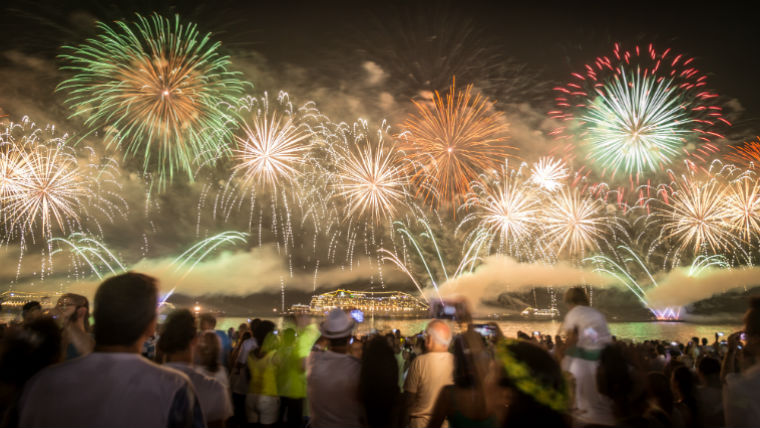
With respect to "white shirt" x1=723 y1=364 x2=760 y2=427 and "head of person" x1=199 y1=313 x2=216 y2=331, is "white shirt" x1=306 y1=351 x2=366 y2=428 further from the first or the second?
"head of person" x1=199 y1=313 x2=216 y2=331

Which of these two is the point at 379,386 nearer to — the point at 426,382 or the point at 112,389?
the point at 426,382

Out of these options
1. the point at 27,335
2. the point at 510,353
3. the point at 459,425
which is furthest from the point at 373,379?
the point at 27,335

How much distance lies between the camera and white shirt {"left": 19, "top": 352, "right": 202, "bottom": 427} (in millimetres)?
2033

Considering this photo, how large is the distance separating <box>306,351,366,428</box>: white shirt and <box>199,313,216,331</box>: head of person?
154 inches

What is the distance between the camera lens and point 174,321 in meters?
4.12

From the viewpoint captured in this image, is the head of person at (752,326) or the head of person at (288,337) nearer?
the head of person at (752,326)

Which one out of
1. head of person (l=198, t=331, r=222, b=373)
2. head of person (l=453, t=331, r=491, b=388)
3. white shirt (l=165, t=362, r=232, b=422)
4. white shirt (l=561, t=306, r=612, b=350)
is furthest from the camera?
head of person (l=198, t=331, r=222, b=373)

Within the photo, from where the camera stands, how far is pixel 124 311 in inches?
89.7

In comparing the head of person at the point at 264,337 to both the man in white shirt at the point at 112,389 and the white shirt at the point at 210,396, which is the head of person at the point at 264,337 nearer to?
the white shirt at the point at 210,396

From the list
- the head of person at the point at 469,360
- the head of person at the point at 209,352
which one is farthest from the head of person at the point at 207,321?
the head of person at the point at 469,360

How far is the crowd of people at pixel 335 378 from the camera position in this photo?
211 centimetres

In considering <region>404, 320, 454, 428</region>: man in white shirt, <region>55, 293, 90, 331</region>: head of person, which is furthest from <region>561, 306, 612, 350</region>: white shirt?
<region>55, 293, 90, 331</region>: head of person

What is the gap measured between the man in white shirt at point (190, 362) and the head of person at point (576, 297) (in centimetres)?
384

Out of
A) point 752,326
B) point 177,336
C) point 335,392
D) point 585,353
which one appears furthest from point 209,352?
point 752,326
